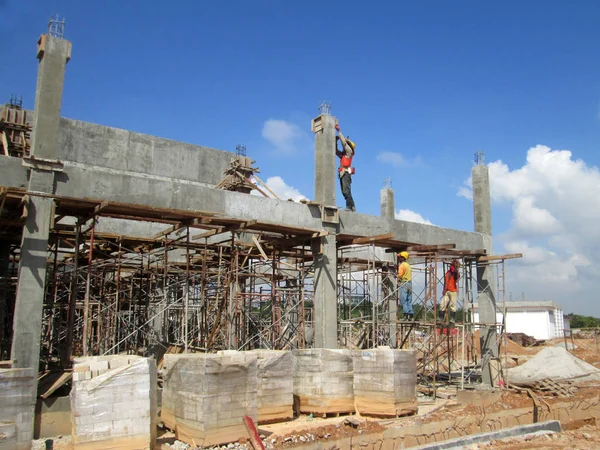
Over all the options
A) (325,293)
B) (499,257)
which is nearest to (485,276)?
(499,257)

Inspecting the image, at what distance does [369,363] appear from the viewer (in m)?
12.7

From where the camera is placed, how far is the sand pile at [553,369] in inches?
747

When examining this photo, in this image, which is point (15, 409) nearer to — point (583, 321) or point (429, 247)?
point (429, 247)

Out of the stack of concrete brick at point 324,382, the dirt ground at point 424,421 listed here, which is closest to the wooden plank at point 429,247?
the dirt ground at point 424,421

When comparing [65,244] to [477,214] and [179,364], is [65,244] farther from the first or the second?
[477,214]

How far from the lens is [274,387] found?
11.2 meters

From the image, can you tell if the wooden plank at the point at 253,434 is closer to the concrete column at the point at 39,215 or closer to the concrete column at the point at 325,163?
the concrete column at the point at 39,215

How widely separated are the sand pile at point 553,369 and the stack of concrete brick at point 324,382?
8995mm

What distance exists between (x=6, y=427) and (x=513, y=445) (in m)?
9.26

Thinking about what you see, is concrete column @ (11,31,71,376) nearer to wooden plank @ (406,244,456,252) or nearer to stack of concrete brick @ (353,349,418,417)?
stack of concrete brick @ (353,349,418,417)

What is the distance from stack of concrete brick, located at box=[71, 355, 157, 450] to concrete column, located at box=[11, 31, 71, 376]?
65.3 inches

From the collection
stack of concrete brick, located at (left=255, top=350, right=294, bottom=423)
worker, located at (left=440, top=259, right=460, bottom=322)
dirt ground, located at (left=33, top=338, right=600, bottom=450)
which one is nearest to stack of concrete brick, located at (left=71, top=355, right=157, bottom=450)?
dirt ground, located at (left=33, top=338, right=600, bottom=450)

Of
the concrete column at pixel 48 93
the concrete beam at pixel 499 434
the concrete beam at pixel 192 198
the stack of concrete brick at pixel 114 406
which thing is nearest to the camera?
the stack of concrete brick at pixel 114 406

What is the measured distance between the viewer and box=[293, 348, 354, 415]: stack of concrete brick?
12242mm
